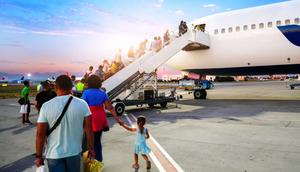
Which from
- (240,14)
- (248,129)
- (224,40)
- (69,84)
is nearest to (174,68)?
(224,40)

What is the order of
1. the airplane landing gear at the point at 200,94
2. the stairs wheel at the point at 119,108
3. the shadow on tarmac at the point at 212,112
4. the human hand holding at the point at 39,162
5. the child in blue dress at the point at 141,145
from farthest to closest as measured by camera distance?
the airplane landing gear at the point at 200,94 < the stairs wheel at the point at 119,108 < the shadow on tarmac at the point at 212,112 < the child in blue dress at the point at 141,145 < the human hand holding at the point at 39,162

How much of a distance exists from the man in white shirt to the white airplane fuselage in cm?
1448

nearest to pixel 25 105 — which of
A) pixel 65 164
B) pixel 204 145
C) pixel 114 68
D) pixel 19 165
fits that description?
pixel 19 165

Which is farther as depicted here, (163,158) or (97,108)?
(163,158)

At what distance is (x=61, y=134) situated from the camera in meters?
3.19

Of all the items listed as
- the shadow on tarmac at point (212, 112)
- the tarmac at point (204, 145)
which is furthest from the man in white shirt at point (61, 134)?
the shadow on tarmac at point (212, 112)

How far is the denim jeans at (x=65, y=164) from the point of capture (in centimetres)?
313

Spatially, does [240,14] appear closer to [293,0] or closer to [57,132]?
[293,0]

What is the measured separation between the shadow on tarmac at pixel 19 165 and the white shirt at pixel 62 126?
2.84 meters

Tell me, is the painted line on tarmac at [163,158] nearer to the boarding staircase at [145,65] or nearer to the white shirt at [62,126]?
the white shirt at [62,126]

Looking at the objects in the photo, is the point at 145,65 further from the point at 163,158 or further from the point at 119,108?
the point at 163,158

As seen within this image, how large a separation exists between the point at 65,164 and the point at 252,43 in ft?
48.9

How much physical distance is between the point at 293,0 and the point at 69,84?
54.0 feet

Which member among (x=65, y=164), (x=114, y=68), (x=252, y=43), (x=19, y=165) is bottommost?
(x=19, y=165)
